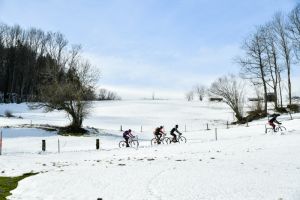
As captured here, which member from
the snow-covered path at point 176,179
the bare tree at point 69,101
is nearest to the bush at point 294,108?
the bare tree at point 69,101

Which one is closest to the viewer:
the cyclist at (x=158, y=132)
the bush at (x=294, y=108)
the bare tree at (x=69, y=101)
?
the cyclist at (x=158, y=132)

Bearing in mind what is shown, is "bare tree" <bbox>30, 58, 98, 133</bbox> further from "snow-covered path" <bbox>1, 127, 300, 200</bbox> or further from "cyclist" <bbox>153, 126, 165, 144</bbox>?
"snow-covered path" <bbox>1, 127, 300, 200</bbox>

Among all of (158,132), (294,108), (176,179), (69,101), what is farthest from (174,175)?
(294,108)

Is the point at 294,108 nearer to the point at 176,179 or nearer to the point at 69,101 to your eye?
the point at 69,101

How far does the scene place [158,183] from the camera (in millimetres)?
14547

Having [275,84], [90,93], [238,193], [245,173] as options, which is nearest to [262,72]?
[275,84]

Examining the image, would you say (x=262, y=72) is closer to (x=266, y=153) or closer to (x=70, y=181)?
(x=266, y=153)

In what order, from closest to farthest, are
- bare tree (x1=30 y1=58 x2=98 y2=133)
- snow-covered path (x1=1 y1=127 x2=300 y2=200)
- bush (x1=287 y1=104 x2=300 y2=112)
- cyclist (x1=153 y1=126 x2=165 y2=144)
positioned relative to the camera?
snow-covered path (x1=1 y1=127 x2=300 y2=200) < cyclist (x1=153 y1=126 x2=165 y2=144) < bare tree (x1=30 y1=58 x2=98 y2=133) < bush (x1=287 y1=104 x2=300 y2=112)

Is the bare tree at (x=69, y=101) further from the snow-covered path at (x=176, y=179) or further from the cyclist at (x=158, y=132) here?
the snow-covered path at (x=176, y=179)

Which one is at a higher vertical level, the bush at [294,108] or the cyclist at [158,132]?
the bush at [294,108]

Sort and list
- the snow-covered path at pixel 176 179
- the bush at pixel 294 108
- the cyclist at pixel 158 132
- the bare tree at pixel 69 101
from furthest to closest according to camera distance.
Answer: the bush at pixel 294 108, the bare tree at pixel 69 101, the cyclist at pixel 158 132, the snow-covered path at pixel 176 179

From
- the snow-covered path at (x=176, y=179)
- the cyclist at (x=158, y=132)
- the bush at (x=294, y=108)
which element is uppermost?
the bush at (x=294, y=108)

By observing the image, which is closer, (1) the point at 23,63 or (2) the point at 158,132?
(2) the point at 158,132

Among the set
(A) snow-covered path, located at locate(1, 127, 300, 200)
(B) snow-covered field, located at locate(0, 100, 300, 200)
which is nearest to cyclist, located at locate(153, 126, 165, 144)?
(B) snow-covered field, located at locate(0, 100, 300, 200)
